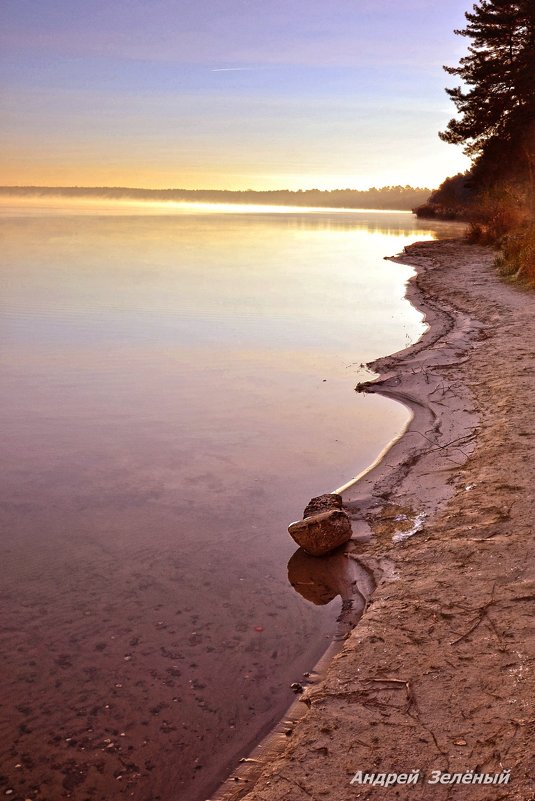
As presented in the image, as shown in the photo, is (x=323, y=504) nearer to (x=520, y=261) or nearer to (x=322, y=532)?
(x=322, y=532)

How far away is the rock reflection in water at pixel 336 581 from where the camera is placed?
15.4ft

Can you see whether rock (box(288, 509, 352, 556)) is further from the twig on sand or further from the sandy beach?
the twig on sand

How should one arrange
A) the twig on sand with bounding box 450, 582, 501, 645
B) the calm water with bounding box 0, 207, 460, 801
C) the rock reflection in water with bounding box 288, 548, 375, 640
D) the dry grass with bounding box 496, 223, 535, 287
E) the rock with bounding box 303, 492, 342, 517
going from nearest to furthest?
1. the calm water with bounding box 0, 207, 460, 801
2. the twig on sand with bounding box 450, 582, 501, 645
3. the rock reflection in water with bounding box 288, 548, 375, 640
4. the rock with bounding box 303, 492, 342, 517
5. the dry grass with bounding box 496, 223, 535, 287

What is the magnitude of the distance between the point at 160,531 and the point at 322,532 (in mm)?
1396

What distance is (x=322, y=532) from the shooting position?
17.8ft

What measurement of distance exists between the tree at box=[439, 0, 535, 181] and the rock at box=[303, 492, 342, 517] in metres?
30.9

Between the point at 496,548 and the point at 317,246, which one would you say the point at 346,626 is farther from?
the point at 317,246

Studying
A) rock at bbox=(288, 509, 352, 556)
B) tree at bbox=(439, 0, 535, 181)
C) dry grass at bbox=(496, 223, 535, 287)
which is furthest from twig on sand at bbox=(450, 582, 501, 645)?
tree at bbox=(439, 0, 535, 181)

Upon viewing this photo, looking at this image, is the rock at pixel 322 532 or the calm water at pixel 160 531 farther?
the rock at pixel 322 532

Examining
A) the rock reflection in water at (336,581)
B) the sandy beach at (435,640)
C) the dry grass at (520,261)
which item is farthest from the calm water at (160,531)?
the dry grass at (520,261)

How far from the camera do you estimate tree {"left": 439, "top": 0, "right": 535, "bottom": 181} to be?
104 ft

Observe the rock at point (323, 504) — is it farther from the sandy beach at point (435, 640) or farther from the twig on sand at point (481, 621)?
the twig on sand at point (481, 621)

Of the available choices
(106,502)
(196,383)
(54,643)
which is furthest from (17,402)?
(54,643)

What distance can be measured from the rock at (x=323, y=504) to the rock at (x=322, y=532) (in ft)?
0.74
